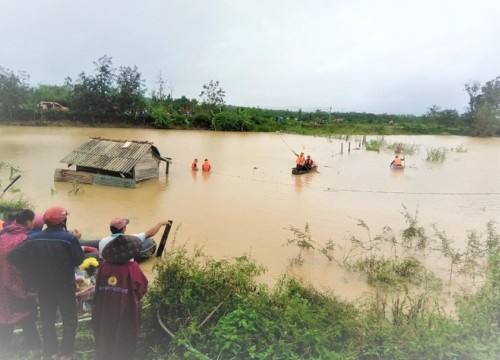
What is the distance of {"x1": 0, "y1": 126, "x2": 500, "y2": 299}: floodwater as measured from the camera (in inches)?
316

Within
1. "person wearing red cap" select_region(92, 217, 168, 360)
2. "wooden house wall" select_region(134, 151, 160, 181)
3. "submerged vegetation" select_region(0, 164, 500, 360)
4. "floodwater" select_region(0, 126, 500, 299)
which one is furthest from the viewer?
"wooden house wall" select_region(134, 151, 160, 181)

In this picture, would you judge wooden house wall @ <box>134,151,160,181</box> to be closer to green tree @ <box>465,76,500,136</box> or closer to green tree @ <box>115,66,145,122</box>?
green tree @ <box>115,66,145,122</box>

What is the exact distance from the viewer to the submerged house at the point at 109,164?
42.4ft

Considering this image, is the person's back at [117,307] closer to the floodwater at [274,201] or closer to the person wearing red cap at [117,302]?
the person wearing red cap at [117,302]

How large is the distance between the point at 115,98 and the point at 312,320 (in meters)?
35.1

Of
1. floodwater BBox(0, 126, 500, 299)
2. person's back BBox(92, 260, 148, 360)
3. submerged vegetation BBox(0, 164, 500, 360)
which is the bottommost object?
floodwater BBox(0, 126, 500, 299)

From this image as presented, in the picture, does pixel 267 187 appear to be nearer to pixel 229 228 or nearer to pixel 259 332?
pixel 229 228

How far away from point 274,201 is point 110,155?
5922mm

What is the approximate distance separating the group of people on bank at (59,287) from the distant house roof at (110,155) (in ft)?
31.1

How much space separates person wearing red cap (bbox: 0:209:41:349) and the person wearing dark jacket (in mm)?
131

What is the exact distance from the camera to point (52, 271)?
10.7ft

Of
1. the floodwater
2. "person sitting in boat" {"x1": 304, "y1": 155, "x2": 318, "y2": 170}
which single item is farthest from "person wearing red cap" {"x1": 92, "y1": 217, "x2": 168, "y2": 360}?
"person sitting in boat" {"x1": 304, "y1": 155, "x2": 318, "y2": 170}

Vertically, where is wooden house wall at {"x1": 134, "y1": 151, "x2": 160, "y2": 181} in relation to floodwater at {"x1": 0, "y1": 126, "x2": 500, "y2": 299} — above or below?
above

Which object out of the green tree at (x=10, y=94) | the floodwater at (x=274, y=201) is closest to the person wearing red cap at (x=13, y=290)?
the floodwater at (x=274, y=201)
